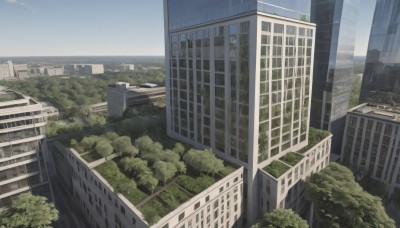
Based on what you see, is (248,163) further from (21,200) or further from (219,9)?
(21,200)

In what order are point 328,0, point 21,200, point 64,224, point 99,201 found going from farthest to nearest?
point 328,0 → point 64,224 → point 99,201 → point 21,200

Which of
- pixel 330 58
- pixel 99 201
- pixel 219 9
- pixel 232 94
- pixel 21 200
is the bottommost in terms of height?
pixel 99 201

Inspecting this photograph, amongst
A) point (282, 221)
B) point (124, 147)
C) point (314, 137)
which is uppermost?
point (124, 147)

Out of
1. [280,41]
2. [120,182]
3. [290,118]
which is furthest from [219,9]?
[120,182]

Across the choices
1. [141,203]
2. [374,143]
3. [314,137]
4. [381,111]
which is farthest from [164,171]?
[381,111]

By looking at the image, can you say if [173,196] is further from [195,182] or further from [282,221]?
[282,221]

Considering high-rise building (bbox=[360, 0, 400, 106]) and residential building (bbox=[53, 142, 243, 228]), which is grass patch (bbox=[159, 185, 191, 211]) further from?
high-rise building (bbox=[360, 0, 400, 106])

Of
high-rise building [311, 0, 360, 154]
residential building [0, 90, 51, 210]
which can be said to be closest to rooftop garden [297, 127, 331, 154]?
high-rise building [311, 0, 360, 154]
